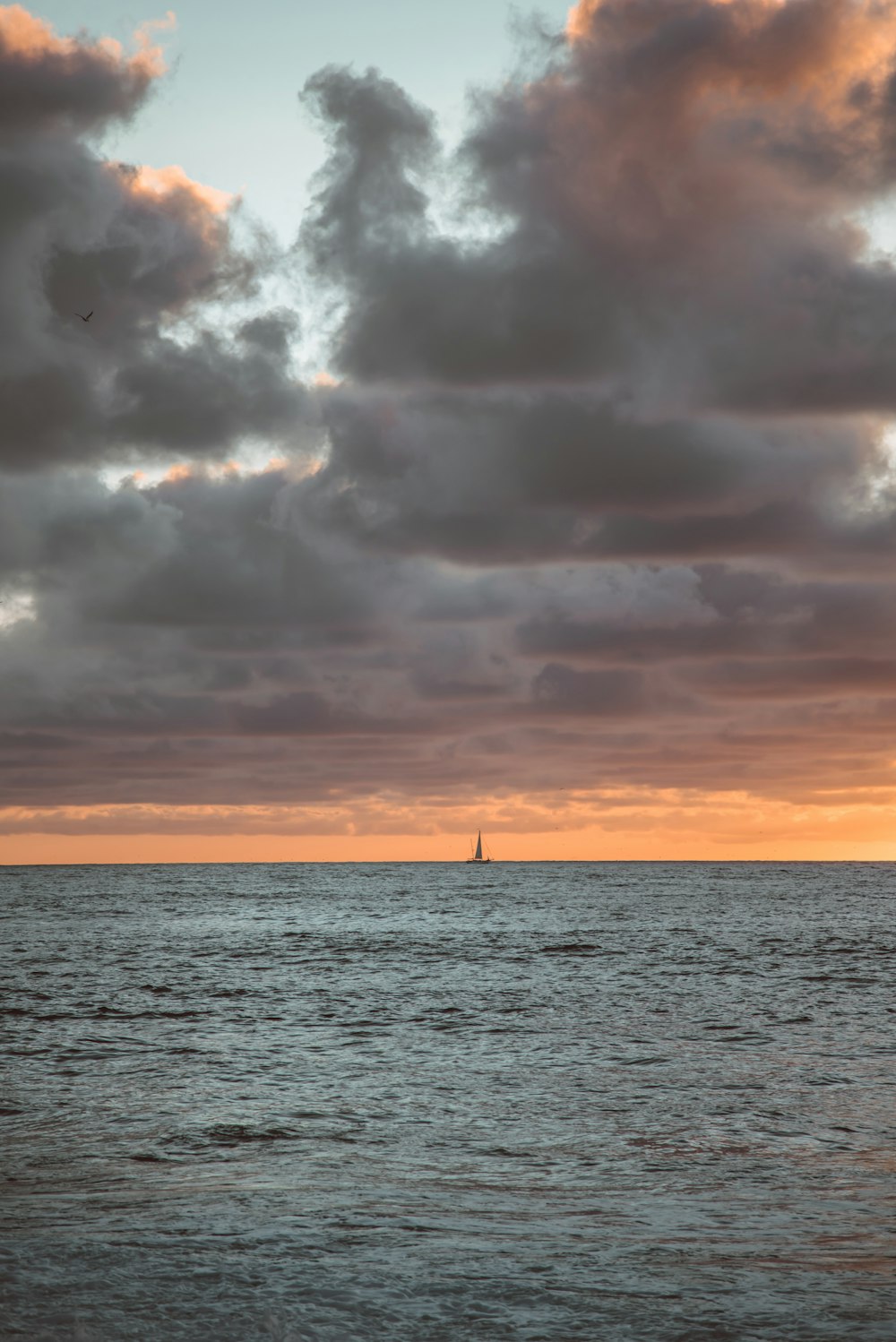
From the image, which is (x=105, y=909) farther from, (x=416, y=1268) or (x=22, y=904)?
(x=416, y=1268)

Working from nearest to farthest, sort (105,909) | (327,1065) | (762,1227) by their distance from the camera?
(762,1227), (327,1065), (105,909)

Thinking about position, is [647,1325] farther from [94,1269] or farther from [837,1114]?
[837,1114]

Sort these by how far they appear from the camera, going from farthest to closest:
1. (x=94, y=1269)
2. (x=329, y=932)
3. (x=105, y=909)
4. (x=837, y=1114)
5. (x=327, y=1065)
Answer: (x=105, y=909) < (x=329, y=932) < (x=327, y=1065) < (x=837, y=1114) < (x=94, y=1269)

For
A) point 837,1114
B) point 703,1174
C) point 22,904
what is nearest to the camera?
point 703,1174

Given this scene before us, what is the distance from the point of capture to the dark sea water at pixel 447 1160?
11.1 meters

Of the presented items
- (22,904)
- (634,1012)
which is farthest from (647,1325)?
(22,904)

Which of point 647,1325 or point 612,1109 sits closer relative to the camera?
point 647,1325

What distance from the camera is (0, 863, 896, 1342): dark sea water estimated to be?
11.1 meters

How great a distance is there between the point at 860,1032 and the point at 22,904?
122m

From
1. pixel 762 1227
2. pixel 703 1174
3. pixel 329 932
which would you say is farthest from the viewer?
pixel 329 932

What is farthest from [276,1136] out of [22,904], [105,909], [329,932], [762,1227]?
[22,904]

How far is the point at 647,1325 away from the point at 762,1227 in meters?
4.04

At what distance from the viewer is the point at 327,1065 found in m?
26.2

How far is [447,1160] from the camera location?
57.9 feet
